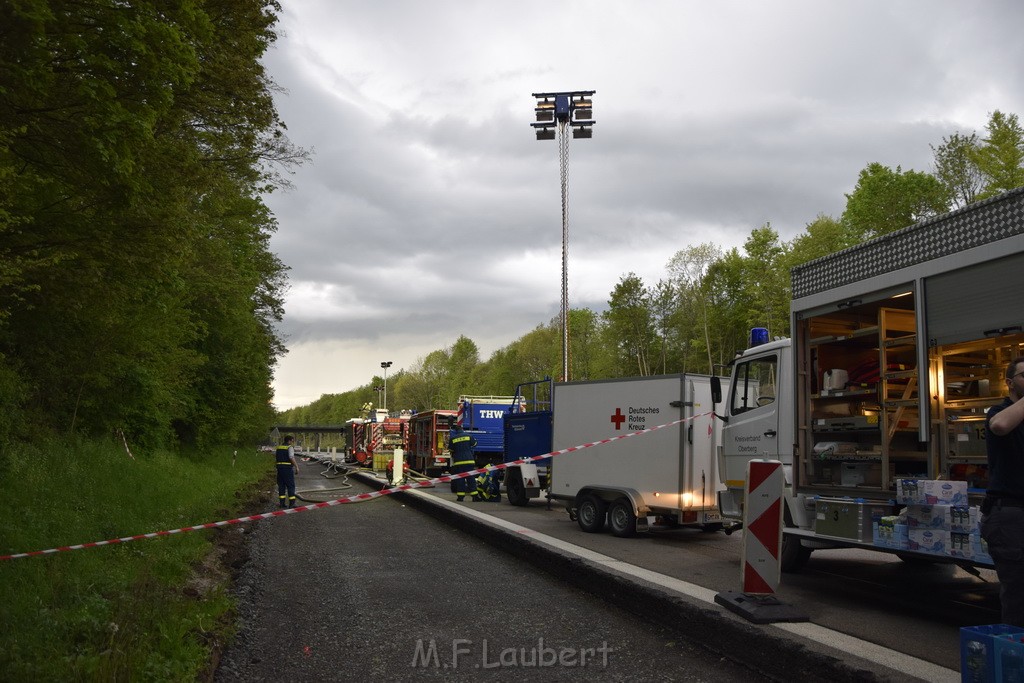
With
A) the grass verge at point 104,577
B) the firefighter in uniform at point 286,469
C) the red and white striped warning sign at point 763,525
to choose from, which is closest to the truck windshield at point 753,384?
the red and white striped warning sign at point 763,525

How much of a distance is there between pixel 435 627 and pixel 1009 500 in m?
4.18

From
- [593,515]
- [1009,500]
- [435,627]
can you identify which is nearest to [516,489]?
[593,515]

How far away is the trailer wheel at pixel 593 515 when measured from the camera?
12.4 m

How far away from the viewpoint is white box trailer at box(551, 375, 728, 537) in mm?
11281

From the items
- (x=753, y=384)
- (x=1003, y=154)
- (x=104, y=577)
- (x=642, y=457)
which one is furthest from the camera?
(x=1003, y=154)

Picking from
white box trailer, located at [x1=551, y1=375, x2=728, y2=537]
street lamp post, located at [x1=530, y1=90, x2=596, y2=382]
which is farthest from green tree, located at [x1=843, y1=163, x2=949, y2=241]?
white box trailer, located at [x1=551, y1=375, x2=728, y2=537]

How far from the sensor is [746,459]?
30.8 ft

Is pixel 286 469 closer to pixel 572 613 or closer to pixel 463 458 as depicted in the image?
pixel 463 458

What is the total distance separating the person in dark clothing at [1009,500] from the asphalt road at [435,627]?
1.69 meters

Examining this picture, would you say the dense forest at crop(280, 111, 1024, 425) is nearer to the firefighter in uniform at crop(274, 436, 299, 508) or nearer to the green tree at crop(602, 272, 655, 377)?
the green tree at crop(602, 272, 655, 377)

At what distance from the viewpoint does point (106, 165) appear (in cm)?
683

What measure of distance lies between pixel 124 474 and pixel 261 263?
55.6 feet

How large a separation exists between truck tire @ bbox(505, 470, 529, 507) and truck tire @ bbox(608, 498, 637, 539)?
5162mm

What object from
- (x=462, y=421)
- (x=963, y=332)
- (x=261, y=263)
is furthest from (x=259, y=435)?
(x=963, y=332)
